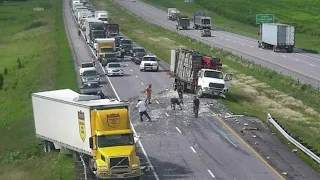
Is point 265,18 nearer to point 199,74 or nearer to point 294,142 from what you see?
point 199,74

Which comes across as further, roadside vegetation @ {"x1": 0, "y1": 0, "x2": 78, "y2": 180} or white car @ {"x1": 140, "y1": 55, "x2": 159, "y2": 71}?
white car @ {"x1": 140, "y1": 55, "x2": 159, "y2": 71}

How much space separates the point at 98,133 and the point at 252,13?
123 m

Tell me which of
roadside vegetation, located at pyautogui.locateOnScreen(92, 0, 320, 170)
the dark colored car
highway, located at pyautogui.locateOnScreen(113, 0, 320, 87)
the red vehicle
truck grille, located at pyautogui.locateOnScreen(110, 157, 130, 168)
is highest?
truck grille, located at pyautogui.locateOnScreen(110, 157, 130, 168)

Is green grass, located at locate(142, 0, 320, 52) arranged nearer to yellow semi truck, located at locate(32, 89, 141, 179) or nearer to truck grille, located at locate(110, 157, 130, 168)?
yellow semi truck, located at locate(32, 89, 141, 179)

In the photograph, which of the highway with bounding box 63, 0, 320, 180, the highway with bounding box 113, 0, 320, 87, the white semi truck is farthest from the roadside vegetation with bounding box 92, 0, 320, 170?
the highway with bounding box 63, 0, 320, 180

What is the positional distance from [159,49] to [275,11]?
64.2 m

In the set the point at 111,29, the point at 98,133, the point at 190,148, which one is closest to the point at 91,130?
the point at 98,133

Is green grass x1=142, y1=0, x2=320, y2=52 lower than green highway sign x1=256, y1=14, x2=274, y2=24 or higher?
lower

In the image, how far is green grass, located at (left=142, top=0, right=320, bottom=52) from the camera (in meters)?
121

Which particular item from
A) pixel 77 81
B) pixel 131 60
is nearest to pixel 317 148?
pixel 77 81

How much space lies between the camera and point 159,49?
90625 millimetres

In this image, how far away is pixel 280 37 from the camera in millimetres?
87500

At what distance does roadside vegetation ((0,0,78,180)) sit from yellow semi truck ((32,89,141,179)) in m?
1.62

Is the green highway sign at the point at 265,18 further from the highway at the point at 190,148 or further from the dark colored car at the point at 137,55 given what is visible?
the highway at the point at 190,148
